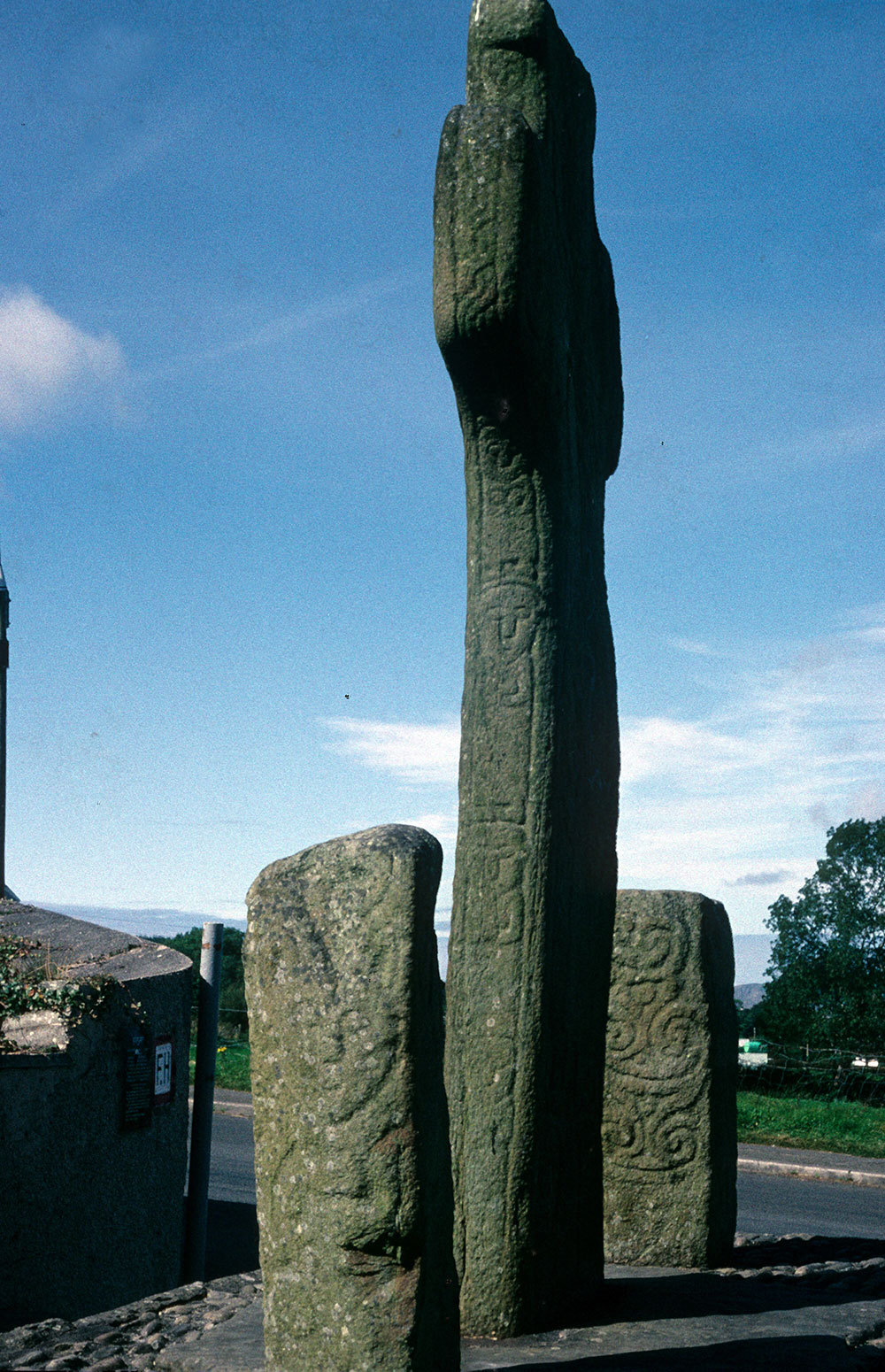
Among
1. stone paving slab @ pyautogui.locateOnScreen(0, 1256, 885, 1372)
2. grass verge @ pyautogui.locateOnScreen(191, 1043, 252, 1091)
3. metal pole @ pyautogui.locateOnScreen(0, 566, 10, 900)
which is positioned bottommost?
grass verge @ pyautogui.locateOnScreen(191, 1043, 252, 1091)

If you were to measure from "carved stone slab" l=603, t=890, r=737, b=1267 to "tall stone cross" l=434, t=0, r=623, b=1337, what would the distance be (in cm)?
99

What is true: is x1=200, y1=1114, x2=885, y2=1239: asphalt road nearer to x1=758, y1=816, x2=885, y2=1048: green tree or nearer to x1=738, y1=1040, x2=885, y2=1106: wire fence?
x1=738, y1=1040, x2=885, y2=1106: wire fence

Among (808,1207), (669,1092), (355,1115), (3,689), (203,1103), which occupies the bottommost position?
(808,1207)

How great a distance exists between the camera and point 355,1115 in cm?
372

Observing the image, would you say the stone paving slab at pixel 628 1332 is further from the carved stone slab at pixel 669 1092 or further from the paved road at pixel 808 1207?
the paved road at pixel 808 1207

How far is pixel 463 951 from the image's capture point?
17.0 ft

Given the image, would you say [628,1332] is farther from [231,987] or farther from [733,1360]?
[231,987]

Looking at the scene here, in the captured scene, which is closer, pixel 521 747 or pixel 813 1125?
pixel 521 747

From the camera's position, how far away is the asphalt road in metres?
10.3

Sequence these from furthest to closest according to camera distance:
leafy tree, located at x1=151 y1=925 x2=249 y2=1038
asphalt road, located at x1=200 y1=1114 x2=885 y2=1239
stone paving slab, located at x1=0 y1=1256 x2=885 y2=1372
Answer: leafy tree, located at x1=151 y1=925 x2=249 y2=1038 → asphalt road, located at x1=200 y1=1114 x2=885 y2=1239 → stone paving slab, located at x1=0 y1=1256 x2=885 y2=1372

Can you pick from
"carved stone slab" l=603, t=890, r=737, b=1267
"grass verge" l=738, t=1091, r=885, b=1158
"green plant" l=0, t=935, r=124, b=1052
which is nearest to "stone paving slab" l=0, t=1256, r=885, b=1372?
"carved stone slab" l=603, t=890, r=737, b=1267

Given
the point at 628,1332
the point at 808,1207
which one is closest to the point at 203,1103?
the point at 628,1332

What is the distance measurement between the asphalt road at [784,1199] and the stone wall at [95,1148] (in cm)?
363

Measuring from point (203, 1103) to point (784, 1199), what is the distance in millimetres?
6450
